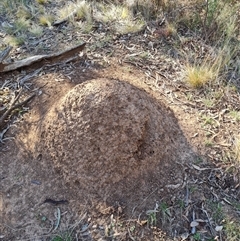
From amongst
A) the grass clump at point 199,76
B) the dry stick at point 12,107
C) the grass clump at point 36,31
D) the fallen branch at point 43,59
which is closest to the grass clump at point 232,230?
the grass clump at point 199,76

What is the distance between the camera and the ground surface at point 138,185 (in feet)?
7.34

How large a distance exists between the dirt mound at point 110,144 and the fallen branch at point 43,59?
0.99 m

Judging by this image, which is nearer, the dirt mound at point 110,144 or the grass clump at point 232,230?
the grass clump at point 232,230

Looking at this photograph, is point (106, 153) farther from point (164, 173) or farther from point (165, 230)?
point (165, 230)

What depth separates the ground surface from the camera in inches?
88.0

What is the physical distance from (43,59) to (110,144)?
1.43m

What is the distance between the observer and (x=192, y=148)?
2.62m

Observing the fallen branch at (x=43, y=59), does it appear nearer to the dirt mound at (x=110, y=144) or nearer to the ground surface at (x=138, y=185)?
the ground surface at (x=138, y=185)

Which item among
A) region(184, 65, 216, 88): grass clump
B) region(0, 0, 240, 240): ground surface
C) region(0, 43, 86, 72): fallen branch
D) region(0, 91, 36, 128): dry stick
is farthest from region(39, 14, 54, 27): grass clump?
region(184, 65, 216, 88): grass clump

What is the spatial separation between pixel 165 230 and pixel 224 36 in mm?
2396

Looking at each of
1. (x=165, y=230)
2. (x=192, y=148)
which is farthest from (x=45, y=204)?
(x=192, y=148)

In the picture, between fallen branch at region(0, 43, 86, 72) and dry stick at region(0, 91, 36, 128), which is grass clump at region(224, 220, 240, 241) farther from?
fallen branch at region(0, 43, 86, 72)

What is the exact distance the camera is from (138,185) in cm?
236

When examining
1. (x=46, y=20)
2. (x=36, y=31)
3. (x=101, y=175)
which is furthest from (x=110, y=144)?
(x=46, y=20)
